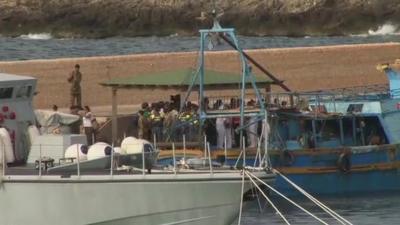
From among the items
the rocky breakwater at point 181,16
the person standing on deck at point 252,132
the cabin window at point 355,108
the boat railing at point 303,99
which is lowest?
the person standing on deck at point 252,132

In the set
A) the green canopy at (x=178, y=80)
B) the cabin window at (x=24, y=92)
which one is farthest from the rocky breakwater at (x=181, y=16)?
the cabin window at (x=24, y=92)

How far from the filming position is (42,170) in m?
25.4

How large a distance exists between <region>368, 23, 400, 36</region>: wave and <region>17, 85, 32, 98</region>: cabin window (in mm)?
64668

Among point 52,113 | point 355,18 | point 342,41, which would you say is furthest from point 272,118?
point 355,18

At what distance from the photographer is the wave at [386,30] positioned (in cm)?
9162

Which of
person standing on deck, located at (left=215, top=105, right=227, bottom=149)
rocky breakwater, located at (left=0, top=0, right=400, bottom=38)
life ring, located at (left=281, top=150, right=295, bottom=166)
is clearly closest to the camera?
life ring, located at (left=281, top=150, right=295, bottom=166)

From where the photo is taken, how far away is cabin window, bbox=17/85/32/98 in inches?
1068

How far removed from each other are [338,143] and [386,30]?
57924 millimetres

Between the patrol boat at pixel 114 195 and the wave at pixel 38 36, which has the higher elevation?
the wave at pixel 38 36

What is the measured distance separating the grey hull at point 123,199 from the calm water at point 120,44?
4191 centimetres

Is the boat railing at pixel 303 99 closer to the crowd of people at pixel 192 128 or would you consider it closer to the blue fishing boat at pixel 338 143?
the blue fishing boat at pixel 338 143

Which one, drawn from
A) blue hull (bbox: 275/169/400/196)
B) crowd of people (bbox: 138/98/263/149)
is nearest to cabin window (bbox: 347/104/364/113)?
blue hull (bbox: 275/169/400/196)

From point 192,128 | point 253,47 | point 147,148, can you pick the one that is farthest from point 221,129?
point 253,47

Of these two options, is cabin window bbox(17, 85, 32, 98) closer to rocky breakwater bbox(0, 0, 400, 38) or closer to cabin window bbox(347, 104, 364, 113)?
cabin window bbox(347, 104, 364, 113)
